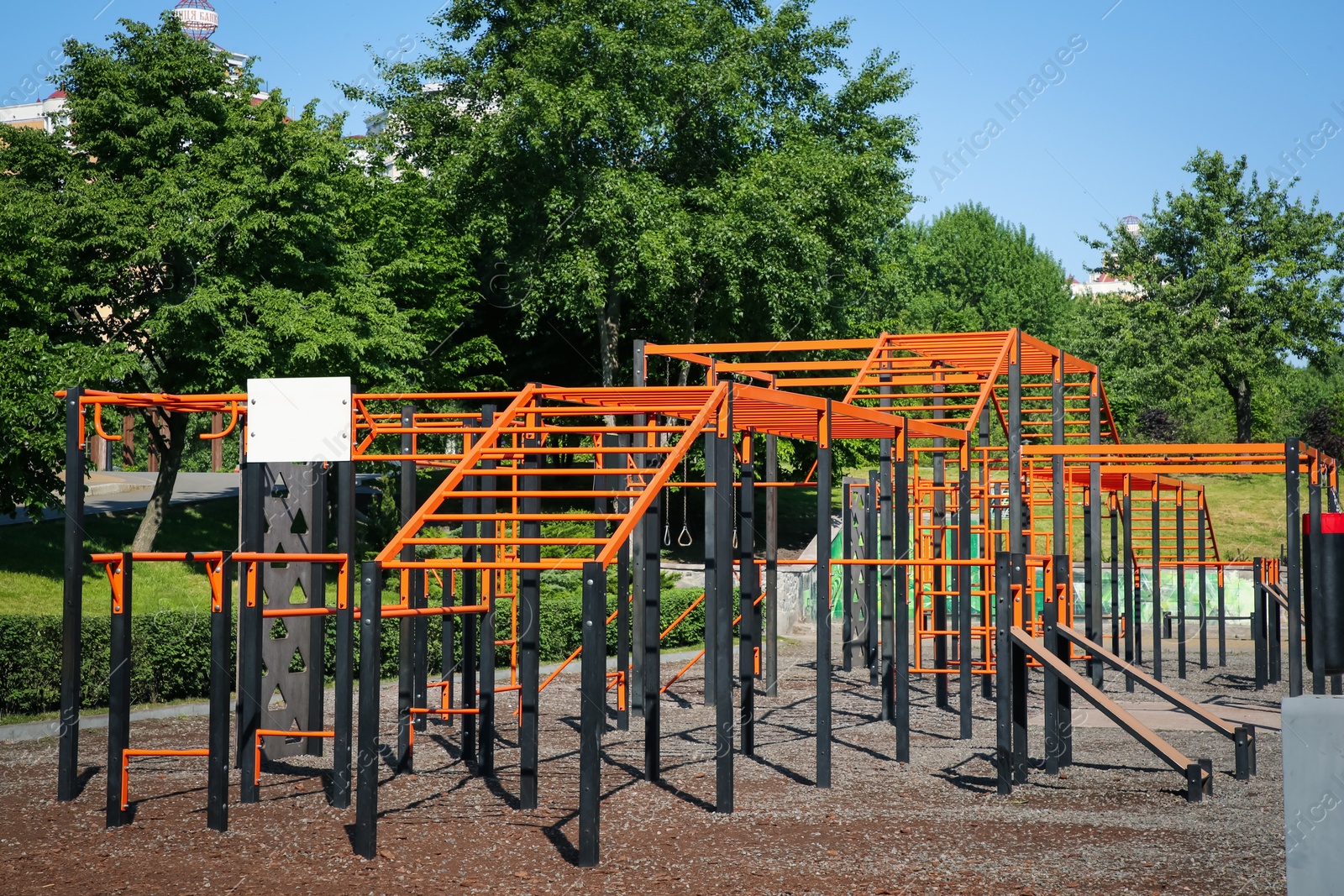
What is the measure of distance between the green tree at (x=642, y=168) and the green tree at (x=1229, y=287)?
52.4 ft

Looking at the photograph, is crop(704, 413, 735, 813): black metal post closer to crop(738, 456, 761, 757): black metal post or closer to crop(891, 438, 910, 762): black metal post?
crop(738, 456, 761, 757): black metal post

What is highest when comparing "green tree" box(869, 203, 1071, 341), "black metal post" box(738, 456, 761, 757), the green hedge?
"green tree" box(869, 203, 1071, 341)

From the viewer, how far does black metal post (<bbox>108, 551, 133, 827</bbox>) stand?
7.92 metres

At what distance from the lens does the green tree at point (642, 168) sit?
83.1 feet

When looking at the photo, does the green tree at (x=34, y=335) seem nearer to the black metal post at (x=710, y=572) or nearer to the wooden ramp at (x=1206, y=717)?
the black metal post at (x=710, y=572)

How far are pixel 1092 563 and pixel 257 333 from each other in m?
16.1

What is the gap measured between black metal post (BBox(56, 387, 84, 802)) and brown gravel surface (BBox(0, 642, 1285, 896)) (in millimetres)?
293

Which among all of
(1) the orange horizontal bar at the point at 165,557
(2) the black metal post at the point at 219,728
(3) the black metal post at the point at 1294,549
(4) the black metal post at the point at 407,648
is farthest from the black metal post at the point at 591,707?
(3) the black metal post at the point at 1294,549

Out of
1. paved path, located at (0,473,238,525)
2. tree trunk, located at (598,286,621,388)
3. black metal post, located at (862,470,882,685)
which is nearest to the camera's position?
black metal post, located at (862,470,882,685)

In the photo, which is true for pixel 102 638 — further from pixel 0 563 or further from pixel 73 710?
pixel 0 563

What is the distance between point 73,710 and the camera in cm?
892

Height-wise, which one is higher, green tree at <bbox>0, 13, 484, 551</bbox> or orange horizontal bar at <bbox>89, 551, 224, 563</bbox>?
green tree at <bbox>0, 13, 484, 551</bbox>

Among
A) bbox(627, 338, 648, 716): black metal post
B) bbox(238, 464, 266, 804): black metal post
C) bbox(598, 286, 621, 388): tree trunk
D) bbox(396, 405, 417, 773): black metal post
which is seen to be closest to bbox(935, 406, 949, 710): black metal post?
bbox(627, 338, 648, 716): black metal post

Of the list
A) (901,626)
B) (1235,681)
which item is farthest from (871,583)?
(1235,681)
